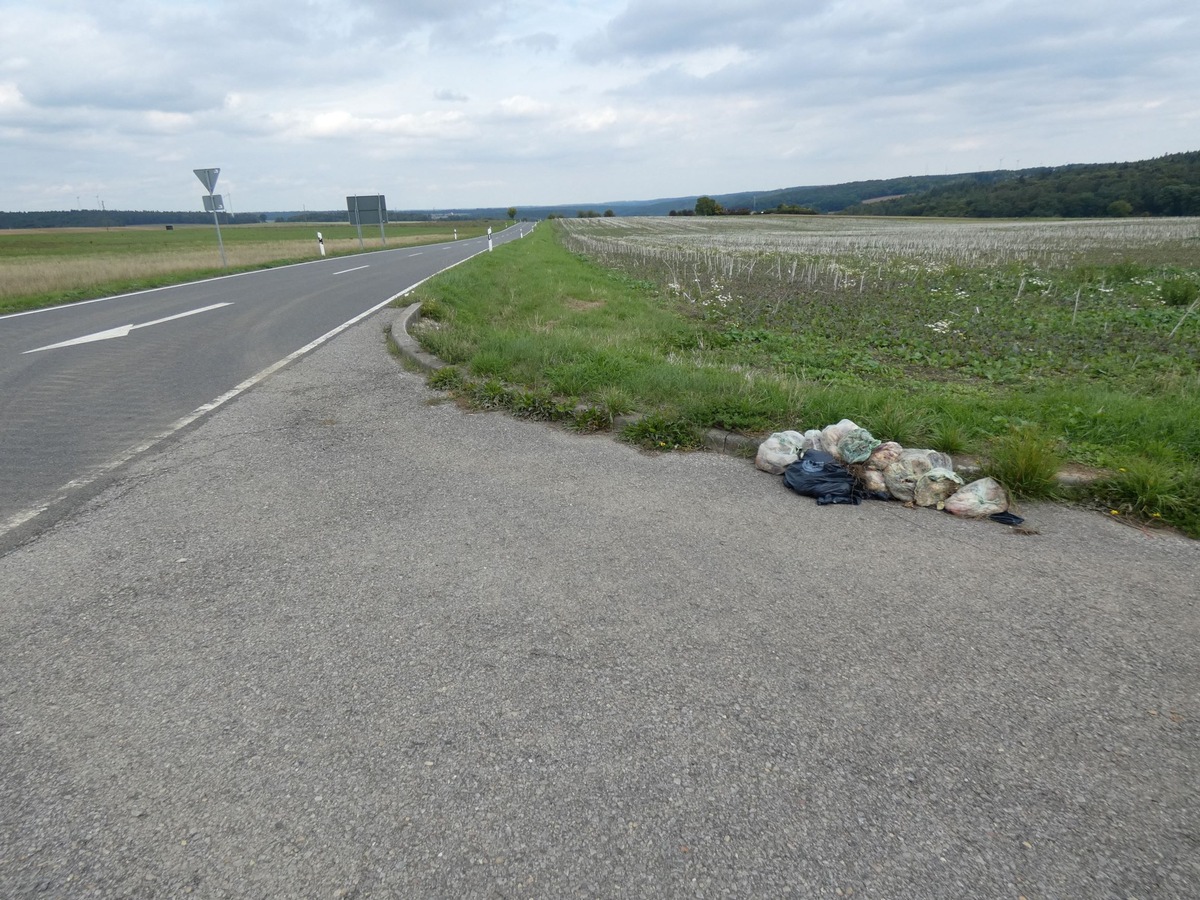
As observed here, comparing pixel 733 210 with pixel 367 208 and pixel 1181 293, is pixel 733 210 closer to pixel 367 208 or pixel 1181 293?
pixel 367 208

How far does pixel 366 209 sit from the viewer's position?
34.1 meters

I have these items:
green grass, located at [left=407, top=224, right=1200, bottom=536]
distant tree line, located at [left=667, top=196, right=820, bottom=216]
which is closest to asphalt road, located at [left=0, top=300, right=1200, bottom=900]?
green grass, located at [left=407, top=224, right=1200, bottom=536]

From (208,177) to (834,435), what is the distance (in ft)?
69.5

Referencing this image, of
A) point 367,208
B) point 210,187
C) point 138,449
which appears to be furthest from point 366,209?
point 138,449

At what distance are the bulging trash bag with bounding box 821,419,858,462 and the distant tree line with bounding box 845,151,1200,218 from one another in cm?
7478

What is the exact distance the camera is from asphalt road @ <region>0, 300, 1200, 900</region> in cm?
178

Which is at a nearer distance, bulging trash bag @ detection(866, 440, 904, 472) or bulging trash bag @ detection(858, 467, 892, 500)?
bulging trash bag @ detection(858, 467, 892, 500)

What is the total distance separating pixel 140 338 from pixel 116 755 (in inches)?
349

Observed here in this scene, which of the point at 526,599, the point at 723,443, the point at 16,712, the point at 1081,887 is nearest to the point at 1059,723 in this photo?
the point at 1081,887

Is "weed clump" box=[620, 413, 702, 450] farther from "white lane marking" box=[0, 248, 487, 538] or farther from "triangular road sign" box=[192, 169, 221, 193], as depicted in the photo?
"triangular road sign" box=[192, 169, 221, 193]

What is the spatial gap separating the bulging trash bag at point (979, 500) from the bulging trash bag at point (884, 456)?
0.42 metres

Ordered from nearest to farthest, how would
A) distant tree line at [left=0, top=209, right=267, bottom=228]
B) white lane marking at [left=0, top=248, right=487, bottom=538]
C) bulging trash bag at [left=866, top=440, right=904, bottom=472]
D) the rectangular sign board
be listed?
white lane marking at [left=0, top=248, right=487, bottom=538], bulging trash bag at [left=866, top=440, right=904, bottom=472], the rectangular sign board, distant tree line at [left=0, top=209, right=267, bottom=228]

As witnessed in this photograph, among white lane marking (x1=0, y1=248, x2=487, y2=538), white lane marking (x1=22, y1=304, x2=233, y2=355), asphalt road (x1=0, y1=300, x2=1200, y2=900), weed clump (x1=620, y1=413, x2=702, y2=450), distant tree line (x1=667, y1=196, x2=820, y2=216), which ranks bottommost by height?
asphalt road (x1=0, y1=300, x2=1200, y2=900)

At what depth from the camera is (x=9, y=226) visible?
10156 centimetres
